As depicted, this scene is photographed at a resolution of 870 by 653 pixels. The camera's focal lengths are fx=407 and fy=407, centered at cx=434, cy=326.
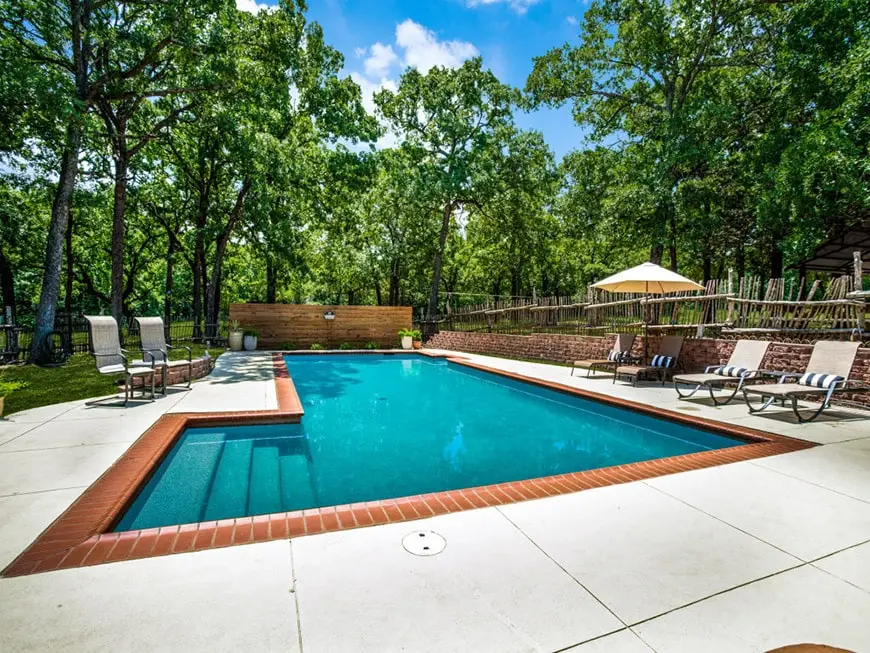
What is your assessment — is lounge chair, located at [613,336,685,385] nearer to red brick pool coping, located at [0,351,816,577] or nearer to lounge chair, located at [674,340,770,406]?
lounge chair, located at [674,340,770,406]

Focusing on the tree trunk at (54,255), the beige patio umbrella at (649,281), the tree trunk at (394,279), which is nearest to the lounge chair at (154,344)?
the tree trunk at (54,255)

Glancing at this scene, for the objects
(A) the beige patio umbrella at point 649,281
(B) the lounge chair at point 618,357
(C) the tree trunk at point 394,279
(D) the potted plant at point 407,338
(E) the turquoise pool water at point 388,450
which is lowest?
(E) the turquoise pool water at point 388,450

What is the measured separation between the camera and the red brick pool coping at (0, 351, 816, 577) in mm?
2305

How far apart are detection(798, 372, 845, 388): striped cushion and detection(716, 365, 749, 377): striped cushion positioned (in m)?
0.76

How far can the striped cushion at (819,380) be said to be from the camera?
217 inches

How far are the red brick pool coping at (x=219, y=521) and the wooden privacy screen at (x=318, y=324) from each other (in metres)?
13.1

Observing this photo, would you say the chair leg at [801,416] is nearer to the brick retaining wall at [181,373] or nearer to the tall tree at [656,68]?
the brick retaining wall at [181,373]

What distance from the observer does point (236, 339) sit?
15.8m

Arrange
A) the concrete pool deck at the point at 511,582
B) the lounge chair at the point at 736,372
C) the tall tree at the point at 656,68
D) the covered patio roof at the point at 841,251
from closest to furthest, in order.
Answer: the concrete pool deck at the point at 511,582, the lounge chair at the point at 736,372, the covered patio roof at the point at 841,251, the tall tree at the point at 656,68

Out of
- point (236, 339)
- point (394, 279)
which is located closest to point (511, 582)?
point (236, 339)

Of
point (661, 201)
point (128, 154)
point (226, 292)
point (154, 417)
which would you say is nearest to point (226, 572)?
point (154, 417)

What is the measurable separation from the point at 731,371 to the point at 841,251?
30.4ft

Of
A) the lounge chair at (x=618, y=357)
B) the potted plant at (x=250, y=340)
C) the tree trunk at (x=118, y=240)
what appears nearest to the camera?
the lounge chair at (x=618, y=357)

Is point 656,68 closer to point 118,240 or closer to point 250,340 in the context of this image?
point 250,340
